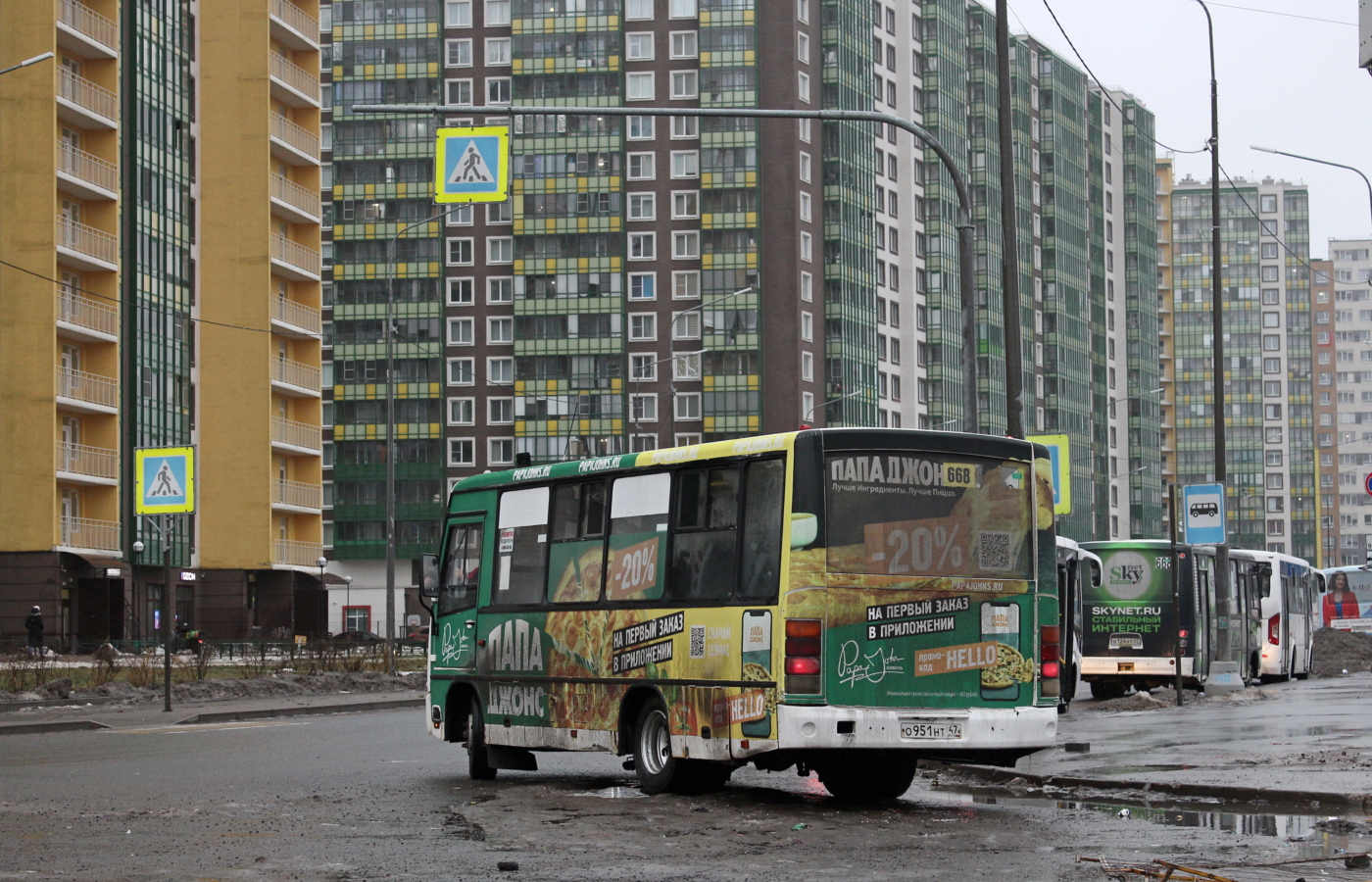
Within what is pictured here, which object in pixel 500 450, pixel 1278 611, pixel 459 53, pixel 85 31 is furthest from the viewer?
pixel 459 53

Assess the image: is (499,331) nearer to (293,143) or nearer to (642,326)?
(642,326)

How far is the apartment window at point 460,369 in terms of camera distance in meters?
118

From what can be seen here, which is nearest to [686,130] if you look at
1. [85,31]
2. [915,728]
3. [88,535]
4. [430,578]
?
[85,31]

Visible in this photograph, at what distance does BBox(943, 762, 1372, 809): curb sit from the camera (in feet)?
47.4

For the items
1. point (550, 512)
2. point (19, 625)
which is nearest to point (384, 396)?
point (19, 625)

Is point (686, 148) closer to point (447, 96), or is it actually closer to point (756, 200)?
point (756, 200)

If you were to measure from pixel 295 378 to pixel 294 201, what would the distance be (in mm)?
7258

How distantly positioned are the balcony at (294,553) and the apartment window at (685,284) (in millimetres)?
35280

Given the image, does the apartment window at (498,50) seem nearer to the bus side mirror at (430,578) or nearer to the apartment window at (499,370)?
the apartment window at (499,370)

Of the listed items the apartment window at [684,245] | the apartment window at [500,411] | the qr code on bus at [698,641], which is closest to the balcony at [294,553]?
the apartment window at [500,411]

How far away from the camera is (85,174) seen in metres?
69.2

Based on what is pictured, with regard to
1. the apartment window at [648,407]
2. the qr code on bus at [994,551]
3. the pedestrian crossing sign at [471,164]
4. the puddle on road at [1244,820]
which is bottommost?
the puddle on road at [1244,820]

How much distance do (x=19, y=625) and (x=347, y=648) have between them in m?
22.0

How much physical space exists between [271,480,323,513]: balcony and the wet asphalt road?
62398mm
